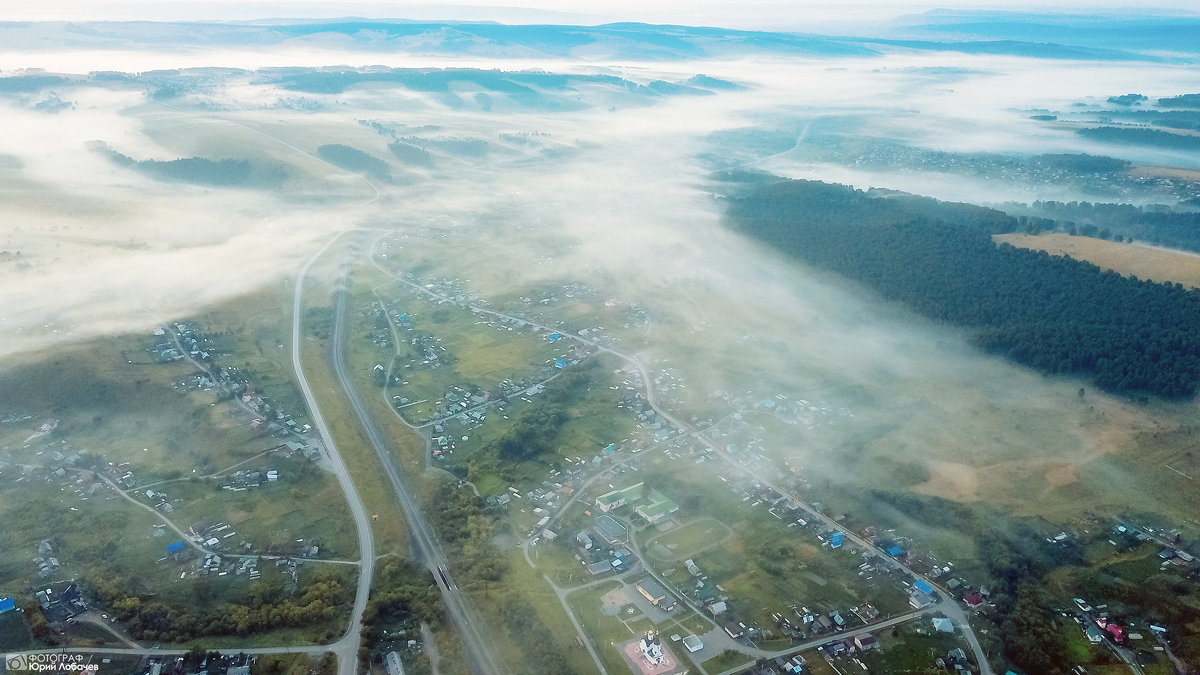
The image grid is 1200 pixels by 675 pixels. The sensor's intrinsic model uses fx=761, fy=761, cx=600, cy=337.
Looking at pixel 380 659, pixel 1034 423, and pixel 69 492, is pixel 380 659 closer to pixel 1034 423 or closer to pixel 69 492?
pixel 69 492

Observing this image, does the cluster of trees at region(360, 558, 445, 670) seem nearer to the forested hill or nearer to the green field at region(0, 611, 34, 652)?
the green field at region(0, 611, 34, 652)

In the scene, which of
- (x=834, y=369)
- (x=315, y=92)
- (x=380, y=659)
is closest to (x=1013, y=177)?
(x=834, y=369)

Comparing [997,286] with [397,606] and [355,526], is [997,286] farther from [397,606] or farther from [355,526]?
[397,606]

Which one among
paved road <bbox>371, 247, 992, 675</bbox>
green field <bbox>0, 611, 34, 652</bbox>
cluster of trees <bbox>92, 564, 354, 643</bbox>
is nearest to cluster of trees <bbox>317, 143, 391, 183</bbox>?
paved road <bbox>371, 247, 992, 675</bbox>

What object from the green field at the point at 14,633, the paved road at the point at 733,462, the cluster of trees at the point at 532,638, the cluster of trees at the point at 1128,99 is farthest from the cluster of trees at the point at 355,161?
the cluster of trees at the point at 1128,99

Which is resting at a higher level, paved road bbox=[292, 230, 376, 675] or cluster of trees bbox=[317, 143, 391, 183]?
cluster of trees bbox=[317, 143, 391, 183]

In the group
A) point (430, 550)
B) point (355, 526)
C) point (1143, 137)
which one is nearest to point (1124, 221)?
point (1143, 137)
